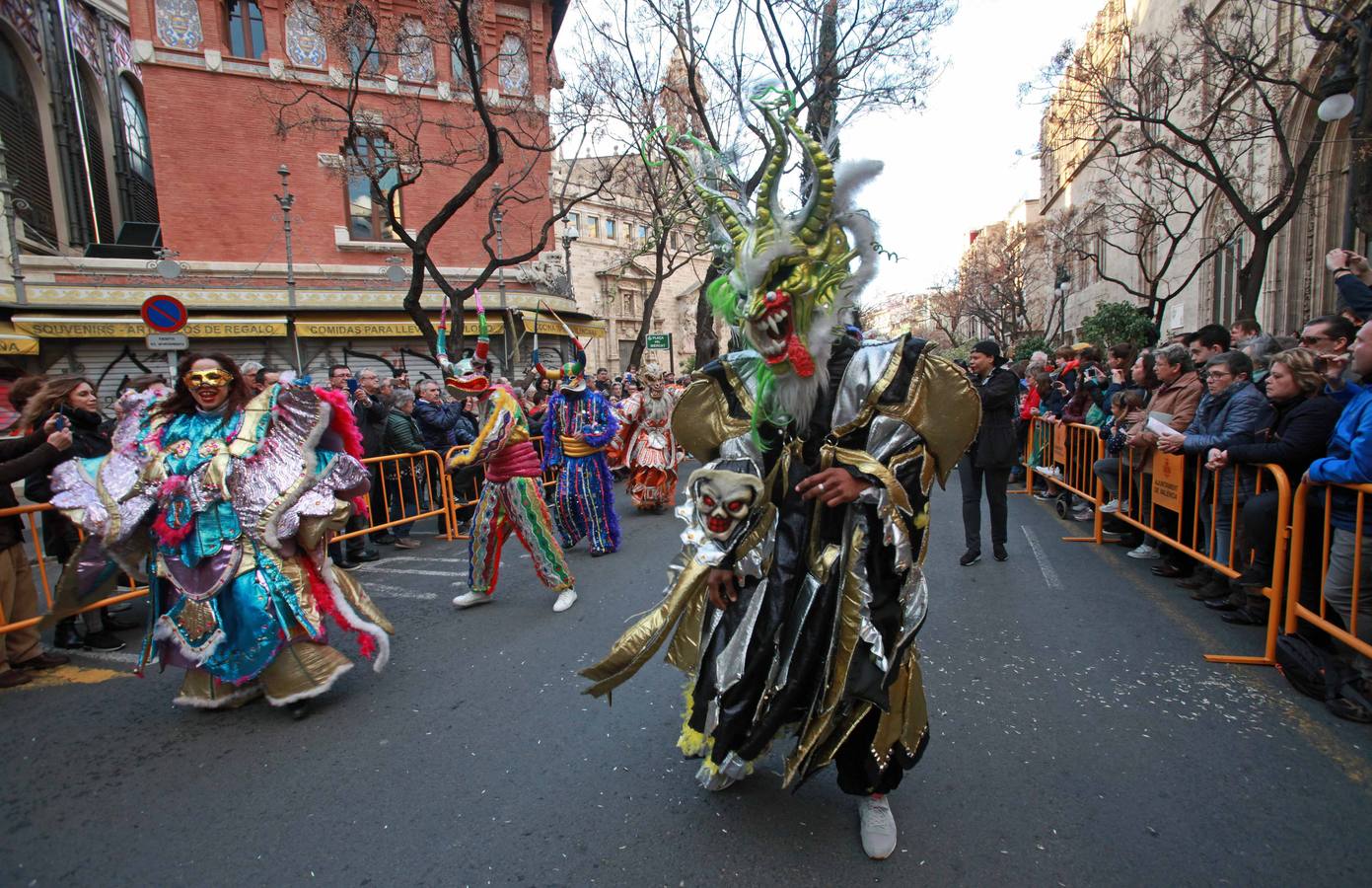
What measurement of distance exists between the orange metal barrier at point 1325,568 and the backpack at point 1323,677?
11 centimetres

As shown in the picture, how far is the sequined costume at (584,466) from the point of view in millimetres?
6477

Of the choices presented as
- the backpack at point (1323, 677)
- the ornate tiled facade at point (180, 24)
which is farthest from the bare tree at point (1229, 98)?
the ornate tiled facade at point (180, 24)

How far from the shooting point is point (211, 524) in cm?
330

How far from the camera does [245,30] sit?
62.1 feet

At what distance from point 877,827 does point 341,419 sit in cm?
328

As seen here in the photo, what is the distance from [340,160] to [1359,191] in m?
20.9

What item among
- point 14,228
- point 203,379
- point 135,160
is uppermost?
point 135,160

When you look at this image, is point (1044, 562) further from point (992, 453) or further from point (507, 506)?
point (507, 506)

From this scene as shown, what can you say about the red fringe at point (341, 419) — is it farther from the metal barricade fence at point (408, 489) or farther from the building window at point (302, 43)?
the building window at point (302, 43)

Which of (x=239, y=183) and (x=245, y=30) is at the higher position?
(x=245, y=30)

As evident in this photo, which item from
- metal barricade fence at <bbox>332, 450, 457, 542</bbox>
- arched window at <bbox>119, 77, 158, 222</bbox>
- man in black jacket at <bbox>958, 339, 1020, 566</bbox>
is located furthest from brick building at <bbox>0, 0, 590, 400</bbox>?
man in black jacket at <bbox>958, 339, 1020, 566</bbox>

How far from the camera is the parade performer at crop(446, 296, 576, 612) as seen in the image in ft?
16.5

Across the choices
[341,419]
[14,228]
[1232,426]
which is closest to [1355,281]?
[1232,426]

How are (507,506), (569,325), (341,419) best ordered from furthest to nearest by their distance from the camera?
(569,325) → (507,506) → (341,419)
